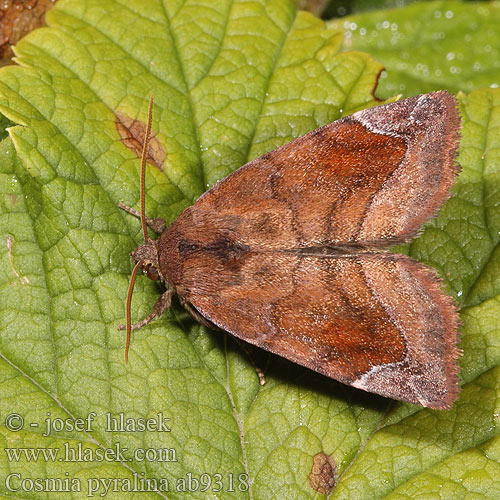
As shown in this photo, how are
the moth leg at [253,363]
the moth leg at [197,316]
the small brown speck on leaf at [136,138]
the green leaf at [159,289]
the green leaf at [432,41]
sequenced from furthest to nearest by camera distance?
the green leaf at [432,41], the small brown speck on leaf at [136,138], the moth leg at [197,316], the moth leg at [253,363], the green leaf at [159,289]

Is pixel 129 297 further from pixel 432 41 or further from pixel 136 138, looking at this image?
pixel 432 41

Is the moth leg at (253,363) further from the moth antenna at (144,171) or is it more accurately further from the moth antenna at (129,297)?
the moth antenna at (144,171)

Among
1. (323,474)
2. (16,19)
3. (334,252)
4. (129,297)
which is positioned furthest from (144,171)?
(323,474)

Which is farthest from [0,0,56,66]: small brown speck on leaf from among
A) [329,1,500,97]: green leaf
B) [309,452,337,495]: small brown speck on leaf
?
[309,452,337,495]: small brown speck on leaf

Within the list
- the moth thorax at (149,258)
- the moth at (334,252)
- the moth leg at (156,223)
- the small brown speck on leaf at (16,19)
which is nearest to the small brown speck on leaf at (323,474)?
the moth at (334,252)

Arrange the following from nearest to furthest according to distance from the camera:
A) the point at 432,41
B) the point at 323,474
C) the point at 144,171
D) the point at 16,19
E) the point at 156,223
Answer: the point at 323,474
the point at 144,171
the point at 156,223
the point at 16,19
the point at 432,41

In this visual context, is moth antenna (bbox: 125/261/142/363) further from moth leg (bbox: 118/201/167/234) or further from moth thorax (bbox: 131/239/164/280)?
moth leg (bbox: 118/201/167/234)
